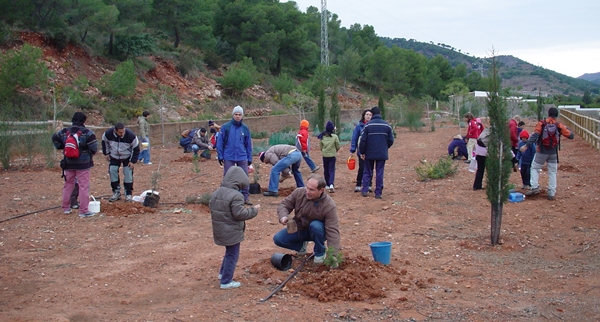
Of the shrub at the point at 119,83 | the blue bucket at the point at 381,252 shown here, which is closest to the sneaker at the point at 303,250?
the blue bucket at the point at 381,252

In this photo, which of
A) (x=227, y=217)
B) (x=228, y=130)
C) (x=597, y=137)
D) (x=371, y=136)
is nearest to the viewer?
A: (x=227, y=217)

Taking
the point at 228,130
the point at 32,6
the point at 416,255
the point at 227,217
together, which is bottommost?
the point at 416,255

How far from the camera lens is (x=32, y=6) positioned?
26875 mm

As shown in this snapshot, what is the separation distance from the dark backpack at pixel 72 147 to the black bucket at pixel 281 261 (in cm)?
430

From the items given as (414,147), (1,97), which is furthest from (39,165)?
(414,147)

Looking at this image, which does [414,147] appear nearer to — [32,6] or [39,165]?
[39,165]

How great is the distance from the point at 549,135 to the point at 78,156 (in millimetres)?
7597

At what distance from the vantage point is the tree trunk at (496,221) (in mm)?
7617

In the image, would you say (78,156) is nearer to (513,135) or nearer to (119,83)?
(513,135)

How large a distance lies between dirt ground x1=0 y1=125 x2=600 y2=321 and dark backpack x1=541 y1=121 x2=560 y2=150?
1002mm

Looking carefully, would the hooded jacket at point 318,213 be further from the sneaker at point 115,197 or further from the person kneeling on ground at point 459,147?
the person kneeling on ground at point 459,147

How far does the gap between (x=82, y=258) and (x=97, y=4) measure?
24.5m

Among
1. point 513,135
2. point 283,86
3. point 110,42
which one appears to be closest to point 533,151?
point 513,135

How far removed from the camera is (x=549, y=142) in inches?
393
